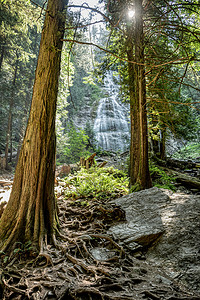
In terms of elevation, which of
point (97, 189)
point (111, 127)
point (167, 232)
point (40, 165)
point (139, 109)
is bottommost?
point (167, 232)

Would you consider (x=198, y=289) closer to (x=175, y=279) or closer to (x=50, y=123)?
(x=175, y=279)

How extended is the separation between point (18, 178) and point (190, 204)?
129 inches

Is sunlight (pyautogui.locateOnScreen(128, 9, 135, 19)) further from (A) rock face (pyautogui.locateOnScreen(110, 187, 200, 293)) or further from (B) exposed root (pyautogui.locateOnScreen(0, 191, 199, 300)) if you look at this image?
(B) exposed root (pyautogui.locateOnScreen(0, 191, 199, 300))

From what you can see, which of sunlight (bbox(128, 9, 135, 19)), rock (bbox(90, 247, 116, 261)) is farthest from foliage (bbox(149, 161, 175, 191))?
sunlight (bbox(128, 9, 135, 19))

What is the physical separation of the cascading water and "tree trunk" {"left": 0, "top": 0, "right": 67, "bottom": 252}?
18.3 m

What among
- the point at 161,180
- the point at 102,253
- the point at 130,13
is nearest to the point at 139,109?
the point at 130,13

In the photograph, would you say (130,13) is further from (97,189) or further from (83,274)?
(83,274)

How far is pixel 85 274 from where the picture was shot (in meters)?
2.00

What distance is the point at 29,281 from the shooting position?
1.83 m

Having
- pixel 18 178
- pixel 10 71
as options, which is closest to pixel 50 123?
pixel 18 178

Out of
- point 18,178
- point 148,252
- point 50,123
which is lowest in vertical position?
point 148,252

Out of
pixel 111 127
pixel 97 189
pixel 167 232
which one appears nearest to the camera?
pixel 167 232

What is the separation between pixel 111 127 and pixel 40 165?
74.2ft

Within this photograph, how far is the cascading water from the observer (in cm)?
2270
